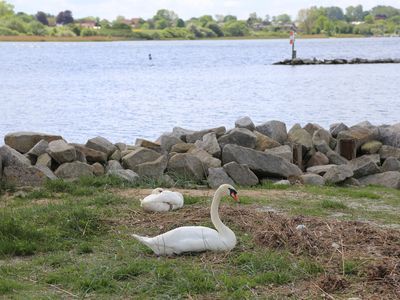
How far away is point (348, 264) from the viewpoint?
7938 mm

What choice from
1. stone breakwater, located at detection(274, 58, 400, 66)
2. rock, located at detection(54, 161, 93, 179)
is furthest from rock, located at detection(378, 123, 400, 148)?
stone breakwater, located at detection(274, 58, 400, 66)

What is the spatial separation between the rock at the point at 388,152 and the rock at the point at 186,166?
556 cm

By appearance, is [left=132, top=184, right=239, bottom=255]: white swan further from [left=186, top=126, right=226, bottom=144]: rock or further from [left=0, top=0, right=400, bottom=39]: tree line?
[left=0, top=0, right=400, bottom=39]: tree line

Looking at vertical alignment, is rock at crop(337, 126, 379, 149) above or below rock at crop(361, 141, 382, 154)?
above

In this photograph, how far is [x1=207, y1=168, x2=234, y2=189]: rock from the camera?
45.6 feet

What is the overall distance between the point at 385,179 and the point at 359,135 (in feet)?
10.5

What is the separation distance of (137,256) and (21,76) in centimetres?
5922

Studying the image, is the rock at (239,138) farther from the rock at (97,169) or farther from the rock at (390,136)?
the rock at (390,136)

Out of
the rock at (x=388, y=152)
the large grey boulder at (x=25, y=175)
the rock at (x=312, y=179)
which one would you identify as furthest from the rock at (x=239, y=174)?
the rock at (x=388, y=152)

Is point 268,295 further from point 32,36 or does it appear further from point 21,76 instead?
point 32,36

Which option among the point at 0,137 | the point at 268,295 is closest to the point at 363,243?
the point at 268,295

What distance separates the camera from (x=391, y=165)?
1714cm

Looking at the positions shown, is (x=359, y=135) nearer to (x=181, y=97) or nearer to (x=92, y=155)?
(x=92, y=155)

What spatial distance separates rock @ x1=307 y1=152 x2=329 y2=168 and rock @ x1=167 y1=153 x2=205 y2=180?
371 cm
